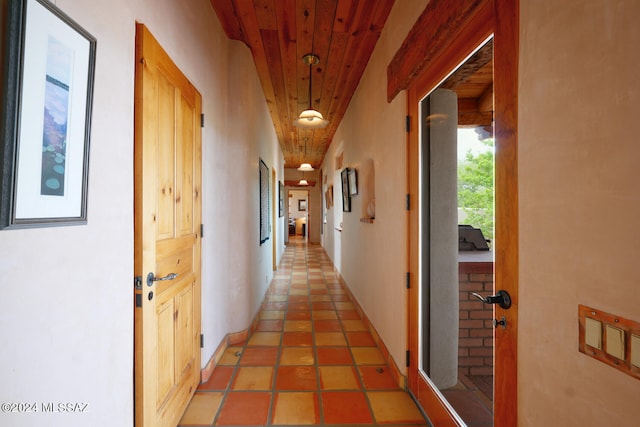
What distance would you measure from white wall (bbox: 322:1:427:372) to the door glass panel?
0.20 m

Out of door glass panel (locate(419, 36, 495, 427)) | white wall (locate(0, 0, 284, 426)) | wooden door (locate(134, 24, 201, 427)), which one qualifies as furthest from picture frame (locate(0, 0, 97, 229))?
door glass panel (locate(419, 36, 495, 427))

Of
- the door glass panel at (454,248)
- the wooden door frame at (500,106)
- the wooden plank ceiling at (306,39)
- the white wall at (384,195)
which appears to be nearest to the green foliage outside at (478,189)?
the door glass panel at (454,248)

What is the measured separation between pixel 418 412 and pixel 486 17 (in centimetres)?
234

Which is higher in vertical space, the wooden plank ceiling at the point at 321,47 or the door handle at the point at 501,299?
the wooden plank ceiling at the point at 321,47

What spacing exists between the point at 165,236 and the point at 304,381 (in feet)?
5.20

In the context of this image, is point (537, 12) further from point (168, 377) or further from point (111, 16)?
point (168, 377)

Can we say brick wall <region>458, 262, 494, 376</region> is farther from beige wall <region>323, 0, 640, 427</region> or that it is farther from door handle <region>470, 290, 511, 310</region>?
beige wall <region>323, 0, 640, 427</region>

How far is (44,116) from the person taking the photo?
2.71 ft

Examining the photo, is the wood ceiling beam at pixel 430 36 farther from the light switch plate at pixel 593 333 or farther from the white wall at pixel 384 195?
the light switch plate at pixel 593 333

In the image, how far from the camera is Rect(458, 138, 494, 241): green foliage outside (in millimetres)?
1350

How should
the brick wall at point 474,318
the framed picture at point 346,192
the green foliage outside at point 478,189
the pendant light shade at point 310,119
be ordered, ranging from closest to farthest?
1. the green foliage outside at point 478,189
2. the brick wall at point 474,318
3. the pendant light shade at point 310,119
4. the framed picture at point 346,192

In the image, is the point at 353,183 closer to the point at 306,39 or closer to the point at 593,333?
the point at 306,39

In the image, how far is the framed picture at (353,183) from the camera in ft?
12.8

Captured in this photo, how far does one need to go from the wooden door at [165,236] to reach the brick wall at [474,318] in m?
1.78
